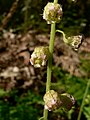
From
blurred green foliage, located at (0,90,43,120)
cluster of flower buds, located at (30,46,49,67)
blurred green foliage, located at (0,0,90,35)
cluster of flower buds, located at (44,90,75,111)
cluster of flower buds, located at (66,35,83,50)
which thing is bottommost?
blurred green foliage, located at (0,90,43,120)

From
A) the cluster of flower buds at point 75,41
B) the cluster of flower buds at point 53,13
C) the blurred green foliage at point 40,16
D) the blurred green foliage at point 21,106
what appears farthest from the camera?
the blurred green foliage at point 40,16

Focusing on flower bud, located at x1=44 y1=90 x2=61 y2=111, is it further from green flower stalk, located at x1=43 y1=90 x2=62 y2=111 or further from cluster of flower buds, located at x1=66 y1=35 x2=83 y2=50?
cluster of flower buds, located at x1=66 y1=35 x2=83 y2=50

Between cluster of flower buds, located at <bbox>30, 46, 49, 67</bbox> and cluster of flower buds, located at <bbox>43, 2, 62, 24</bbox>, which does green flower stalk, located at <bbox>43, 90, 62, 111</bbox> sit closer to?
cluster of flower buds, located at <bbox>30, 46, 49, 67</bbox>

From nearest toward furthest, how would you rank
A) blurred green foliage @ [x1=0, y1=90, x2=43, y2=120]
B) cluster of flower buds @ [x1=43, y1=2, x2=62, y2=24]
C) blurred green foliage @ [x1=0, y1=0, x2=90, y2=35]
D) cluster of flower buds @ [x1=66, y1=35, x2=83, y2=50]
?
cluster of flower buds @ [x1=43, y1=2, x2=62, y2=24]
cluster of flower buds @ [x1=66, y1=35, x2=83, y2=50]
blurred green foliage @ [x1=0, y1=90, x2=43, y2=120]
blurred green foliage @ [x1=0, y1=0, x2=90, y2=35]

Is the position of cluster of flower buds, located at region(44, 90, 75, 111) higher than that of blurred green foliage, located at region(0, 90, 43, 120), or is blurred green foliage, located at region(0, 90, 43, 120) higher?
cluster of flower buds, located at region(44, 90, 75, 111)

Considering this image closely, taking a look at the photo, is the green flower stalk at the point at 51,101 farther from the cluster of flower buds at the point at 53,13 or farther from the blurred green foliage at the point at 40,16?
the blurred green foliage at the point at 40,16

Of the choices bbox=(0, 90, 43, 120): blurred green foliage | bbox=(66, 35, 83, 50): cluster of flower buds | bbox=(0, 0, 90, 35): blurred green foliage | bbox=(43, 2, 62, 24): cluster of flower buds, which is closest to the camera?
bbox=(43, 2, 62, 24): cluster of flower buds

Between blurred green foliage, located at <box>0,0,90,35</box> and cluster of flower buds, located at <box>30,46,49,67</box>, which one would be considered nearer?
cluster of flower buds, located at <box>30,46,49,67</box>

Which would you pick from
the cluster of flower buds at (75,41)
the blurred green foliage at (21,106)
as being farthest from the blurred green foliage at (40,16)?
the cluster of flower buds at (75,41)

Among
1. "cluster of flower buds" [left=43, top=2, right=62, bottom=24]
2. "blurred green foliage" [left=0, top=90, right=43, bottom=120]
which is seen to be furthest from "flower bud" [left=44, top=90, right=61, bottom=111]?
"blurred green foliage" [left=0, top=90, right=43, bottom=120]

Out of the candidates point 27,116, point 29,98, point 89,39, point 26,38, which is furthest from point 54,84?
point 89,39
